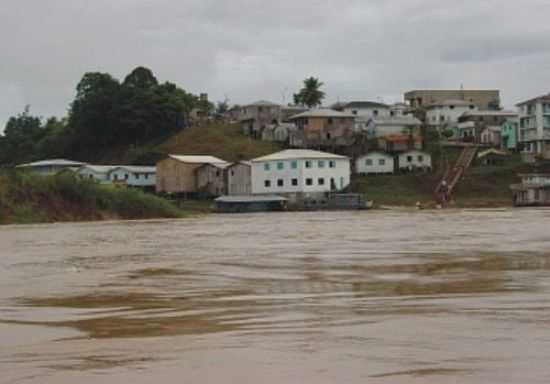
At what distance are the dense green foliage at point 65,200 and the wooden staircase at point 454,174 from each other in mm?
27579

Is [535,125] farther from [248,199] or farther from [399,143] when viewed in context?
[248,199]

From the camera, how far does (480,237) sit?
90.1 ft

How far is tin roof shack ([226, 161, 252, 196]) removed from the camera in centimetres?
8531

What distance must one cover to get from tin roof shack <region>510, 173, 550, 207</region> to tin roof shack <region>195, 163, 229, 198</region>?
26971 millimetres

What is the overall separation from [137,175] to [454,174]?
31919 millimetres

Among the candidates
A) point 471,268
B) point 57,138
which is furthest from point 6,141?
point 471,268

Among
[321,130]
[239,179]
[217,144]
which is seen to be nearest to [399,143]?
[321,130]

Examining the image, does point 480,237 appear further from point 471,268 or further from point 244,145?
point 244,145

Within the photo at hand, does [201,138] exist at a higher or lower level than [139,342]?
higher

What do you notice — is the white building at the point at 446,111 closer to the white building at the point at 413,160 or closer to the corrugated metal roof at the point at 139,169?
the white building at the point at 413,160

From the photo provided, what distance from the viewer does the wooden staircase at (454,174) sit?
256ft

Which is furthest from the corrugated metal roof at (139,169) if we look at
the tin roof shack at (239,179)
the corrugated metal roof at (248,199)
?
the corrugated metal roof at (248,199)

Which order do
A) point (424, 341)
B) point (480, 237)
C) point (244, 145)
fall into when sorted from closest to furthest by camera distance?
point (424, 341)
point (480, 237)
point (244, 145)

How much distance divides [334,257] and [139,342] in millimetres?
12283
